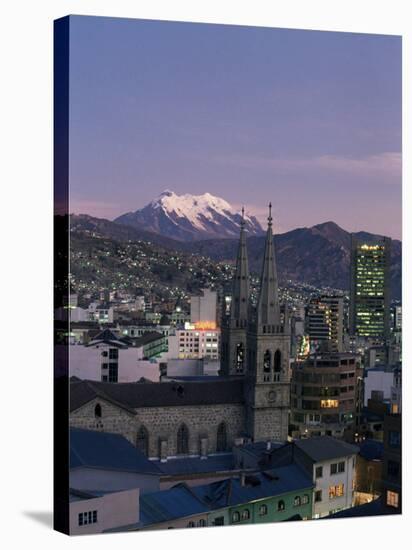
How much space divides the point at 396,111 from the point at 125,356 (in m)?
6.04

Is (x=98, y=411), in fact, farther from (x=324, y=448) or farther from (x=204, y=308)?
(x=324, y=448)

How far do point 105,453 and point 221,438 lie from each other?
4.03 metres

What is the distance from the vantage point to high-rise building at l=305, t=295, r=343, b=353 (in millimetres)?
20391

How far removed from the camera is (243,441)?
2003 cm

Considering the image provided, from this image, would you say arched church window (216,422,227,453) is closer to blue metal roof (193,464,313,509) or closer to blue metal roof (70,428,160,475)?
blue metal roof (193,464,313,509)

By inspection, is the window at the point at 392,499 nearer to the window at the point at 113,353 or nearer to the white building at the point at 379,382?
the white building at the point at 379,382

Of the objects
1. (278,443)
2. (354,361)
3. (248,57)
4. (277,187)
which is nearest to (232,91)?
(248,57)

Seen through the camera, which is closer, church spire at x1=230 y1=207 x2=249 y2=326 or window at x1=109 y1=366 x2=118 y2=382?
church spire at x1=230 y1=207 x2=249 y2=326

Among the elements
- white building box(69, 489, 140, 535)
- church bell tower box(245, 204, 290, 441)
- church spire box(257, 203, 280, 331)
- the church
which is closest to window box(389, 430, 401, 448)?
the church

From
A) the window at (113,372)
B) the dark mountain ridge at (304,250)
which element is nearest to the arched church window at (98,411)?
the window at (113,372)

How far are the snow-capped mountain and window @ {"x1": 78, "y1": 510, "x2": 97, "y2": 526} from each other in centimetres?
412

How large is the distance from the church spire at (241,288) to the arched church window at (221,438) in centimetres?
197

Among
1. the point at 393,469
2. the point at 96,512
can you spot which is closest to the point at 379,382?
the point at 393,469

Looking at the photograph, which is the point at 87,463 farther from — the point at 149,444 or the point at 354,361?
the point at 354,361
